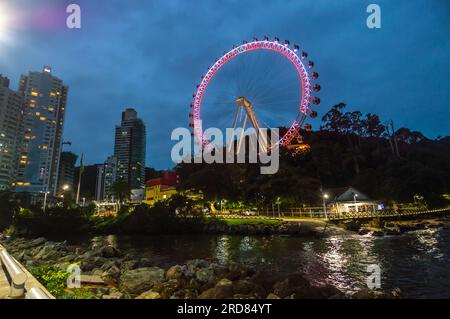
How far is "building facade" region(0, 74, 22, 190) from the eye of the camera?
99.7 m

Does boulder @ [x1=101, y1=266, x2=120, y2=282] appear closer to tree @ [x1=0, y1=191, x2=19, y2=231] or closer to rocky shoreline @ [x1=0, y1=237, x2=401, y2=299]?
rocky shoreline @ [x1=0, y1=237, x2=401, y2=299]

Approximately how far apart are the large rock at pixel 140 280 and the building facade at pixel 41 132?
11990cm

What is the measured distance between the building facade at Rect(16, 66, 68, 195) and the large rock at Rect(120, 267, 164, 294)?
393 ft

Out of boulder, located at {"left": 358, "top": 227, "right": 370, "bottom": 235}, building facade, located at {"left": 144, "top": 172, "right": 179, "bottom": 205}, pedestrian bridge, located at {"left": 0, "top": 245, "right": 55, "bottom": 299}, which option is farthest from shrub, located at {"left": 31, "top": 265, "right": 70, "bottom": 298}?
building facade, located at {"left": 144, "top": 172, "right": 179, "bottom": 205}

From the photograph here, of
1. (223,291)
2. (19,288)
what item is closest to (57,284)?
(19,288)

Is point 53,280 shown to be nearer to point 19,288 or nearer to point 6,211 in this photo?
point 19,288

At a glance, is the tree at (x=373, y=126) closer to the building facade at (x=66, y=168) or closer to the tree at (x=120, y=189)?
the tree at (x=120, y=189)

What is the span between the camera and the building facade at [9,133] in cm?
9969

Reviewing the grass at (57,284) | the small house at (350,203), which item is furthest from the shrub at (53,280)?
the small house at (350,203)

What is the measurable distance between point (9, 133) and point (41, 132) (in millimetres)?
12400

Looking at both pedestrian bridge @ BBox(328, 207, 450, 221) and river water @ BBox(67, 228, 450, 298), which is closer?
river water @ BBox(67, 228, 450, 298)

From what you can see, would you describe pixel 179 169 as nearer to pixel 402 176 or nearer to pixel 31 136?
pixel 402 176

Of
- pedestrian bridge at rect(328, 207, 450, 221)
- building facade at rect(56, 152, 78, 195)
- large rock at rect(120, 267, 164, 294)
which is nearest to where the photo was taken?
large rock at rect(120, 267, 164, 294)

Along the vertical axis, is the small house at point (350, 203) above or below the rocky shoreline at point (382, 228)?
above
